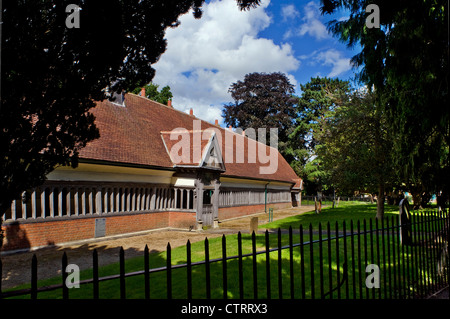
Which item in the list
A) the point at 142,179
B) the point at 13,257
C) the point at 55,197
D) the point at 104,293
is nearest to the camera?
the point at 104,293

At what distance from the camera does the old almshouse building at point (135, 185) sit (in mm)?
12164

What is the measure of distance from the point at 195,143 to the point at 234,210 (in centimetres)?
745

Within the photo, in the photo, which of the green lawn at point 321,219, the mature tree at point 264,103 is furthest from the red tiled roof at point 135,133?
the mature tree at point 264,103

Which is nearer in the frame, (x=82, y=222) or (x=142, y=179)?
(x=82, y=222)

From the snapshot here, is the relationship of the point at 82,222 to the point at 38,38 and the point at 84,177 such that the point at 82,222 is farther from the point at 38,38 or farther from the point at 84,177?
the point at 38,38

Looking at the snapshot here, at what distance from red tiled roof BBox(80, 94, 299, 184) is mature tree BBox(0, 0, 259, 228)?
8.77m

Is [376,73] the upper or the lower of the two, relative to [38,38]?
upper

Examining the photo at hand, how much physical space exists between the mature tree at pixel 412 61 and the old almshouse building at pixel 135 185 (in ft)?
34.1

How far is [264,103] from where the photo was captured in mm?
52406

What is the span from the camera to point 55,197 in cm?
1249

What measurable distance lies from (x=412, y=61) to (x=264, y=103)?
45928 millimetres

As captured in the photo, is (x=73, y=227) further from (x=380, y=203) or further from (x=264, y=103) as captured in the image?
(x=264, y=103)

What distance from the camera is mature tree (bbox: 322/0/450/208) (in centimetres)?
624
